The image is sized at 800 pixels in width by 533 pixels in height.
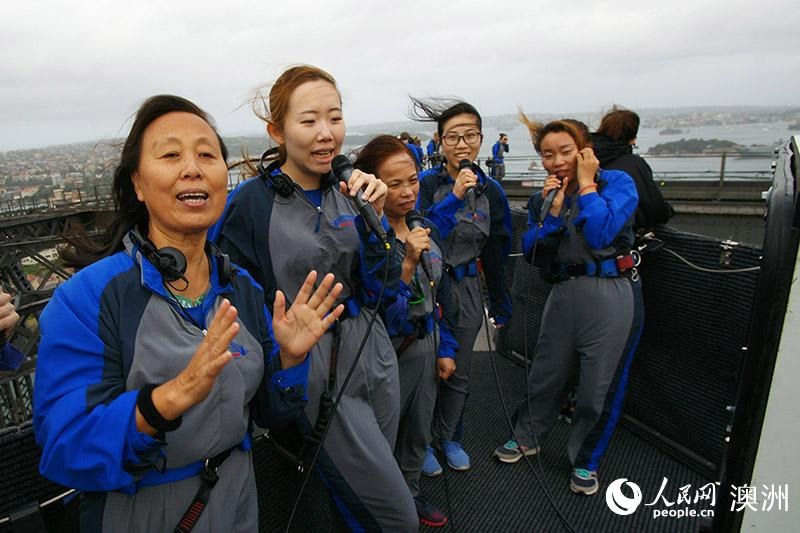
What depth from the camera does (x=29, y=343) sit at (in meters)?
2.75

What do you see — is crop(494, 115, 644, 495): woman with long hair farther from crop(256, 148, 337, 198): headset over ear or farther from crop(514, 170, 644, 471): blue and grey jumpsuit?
crop(256, 148, 337, 198): headset over ear

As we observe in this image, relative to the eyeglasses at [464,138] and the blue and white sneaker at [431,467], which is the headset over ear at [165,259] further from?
the blue and white sneaker at [431,467]

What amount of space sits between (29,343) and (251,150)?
1.87m

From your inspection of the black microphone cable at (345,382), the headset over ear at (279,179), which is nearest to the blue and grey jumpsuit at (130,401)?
the black microphone cable at (345,382)

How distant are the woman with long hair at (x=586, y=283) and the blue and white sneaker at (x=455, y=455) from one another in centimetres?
43

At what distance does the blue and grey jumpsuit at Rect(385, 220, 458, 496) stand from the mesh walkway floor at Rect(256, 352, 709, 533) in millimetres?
227

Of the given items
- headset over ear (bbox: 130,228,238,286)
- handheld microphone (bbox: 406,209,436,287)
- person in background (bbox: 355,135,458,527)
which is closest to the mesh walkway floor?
person in background (bbox: 355,135,458,527)

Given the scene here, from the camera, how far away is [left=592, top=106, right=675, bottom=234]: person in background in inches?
112

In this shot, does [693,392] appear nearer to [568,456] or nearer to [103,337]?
[568,456]

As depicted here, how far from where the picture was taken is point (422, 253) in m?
2.07

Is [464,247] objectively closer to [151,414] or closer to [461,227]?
[461,227]

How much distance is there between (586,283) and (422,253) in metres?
0.97

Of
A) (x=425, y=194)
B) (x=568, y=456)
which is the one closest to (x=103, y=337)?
(x=425, y=194)

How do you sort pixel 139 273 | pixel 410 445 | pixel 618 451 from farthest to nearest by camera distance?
pixel 618 451 → pixel 410 445 → pixel 139 273
